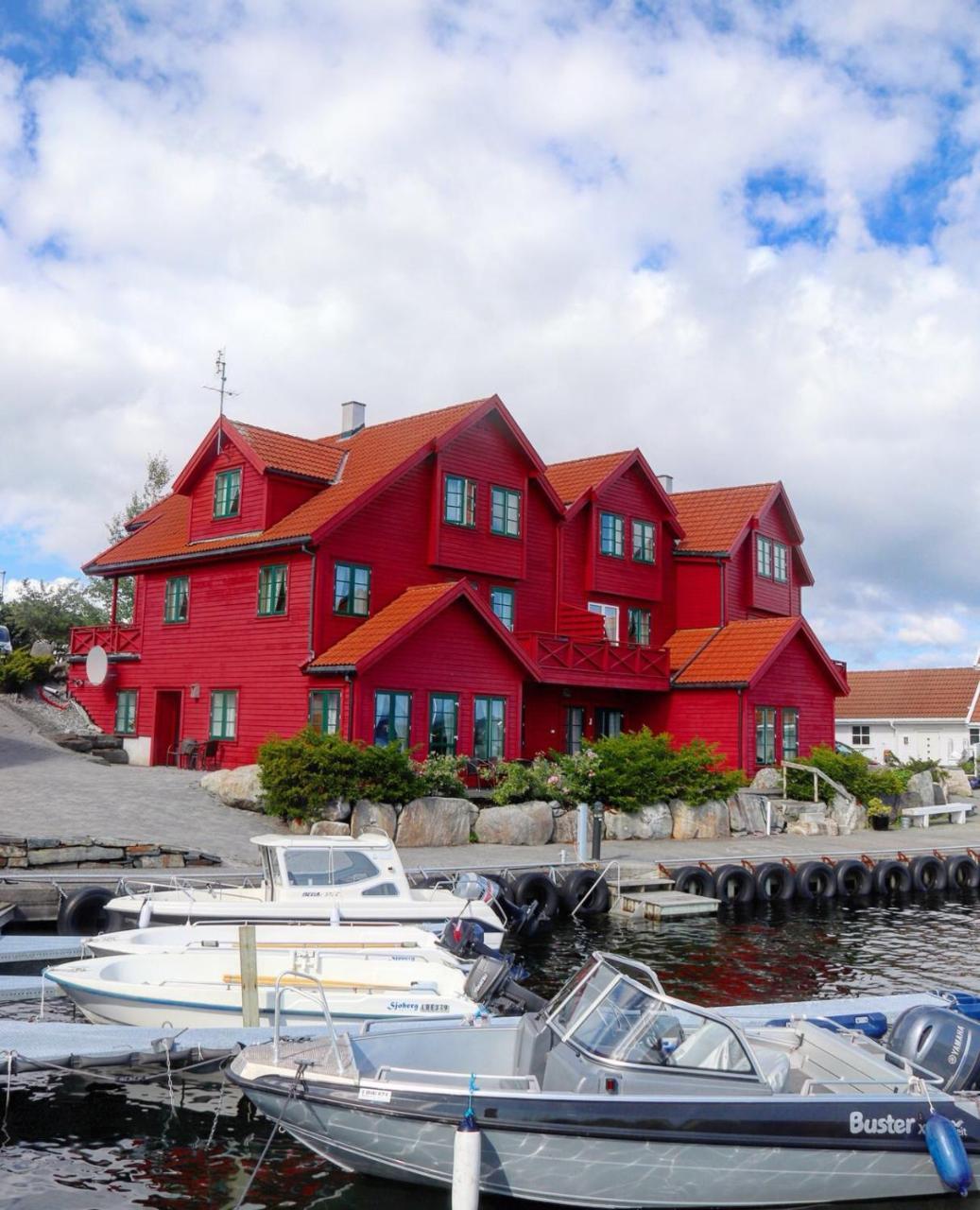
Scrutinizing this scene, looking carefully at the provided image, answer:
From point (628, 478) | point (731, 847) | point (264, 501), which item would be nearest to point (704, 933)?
point (731, 847)

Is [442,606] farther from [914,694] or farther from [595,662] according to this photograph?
[914,694]

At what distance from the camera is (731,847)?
2867cm

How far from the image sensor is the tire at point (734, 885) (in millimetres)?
24516

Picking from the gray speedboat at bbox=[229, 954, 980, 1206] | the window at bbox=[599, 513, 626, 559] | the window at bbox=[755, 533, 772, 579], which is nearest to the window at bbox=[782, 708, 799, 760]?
the window at bbox=[755, 533, 772, 579]

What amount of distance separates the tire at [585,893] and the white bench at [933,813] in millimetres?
17294

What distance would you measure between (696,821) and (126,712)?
17.2 meters

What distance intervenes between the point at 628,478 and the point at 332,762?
681 inches

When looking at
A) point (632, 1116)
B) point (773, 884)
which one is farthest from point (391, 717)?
point (632, 1116)

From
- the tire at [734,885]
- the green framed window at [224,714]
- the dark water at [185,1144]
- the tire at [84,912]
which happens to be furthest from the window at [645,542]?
the tire at [84,912]

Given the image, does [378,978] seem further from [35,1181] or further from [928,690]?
[928,690]

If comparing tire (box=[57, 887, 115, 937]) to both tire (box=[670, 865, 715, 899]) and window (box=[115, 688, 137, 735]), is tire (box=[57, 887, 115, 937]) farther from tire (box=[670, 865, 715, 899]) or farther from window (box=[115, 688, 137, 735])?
window (box=[115, 688, 137, 735])

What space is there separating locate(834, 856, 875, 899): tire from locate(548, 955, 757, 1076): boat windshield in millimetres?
17904

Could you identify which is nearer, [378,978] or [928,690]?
[378,978]

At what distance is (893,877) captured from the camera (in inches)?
1080
